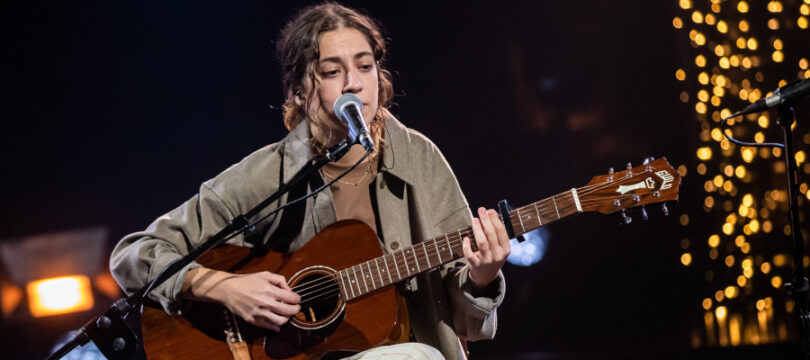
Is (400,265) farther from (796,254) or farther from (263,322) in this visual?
(796,254)

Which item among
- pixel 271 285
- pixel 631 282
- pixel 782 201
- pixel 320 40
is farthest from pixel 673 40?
pixel 271 285

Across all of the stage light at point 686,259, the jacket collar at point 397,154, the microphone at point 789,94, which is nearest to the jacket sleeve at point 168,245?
the jacket collar at point 397,154

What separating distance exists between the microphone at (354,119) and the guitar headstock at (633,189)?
711 mm

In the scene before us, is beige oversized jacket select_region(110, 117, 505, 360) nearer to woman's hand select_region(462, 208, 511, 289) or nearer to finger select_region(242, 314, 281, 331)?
woman's hand select_region(462, 208, 511, 289)

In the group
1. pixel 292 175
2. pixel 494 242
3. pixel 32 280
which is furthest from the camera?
pixel 32 280

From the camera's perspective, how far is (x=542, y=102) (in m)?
4.81

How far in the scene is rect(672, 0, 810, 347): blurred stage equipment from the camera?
4.64 m

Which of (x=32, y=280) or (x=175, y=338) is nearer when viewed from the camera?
(x=175, y=338)

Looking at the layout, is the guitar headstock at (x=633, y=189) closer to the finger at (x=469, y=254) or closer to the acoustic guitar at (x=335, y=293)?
the acoustic guitar at (x=335, y=293)

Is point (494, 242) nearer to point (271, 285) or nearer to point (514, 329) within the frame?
point (271, 285)

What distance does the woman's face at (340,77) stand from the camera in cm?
229

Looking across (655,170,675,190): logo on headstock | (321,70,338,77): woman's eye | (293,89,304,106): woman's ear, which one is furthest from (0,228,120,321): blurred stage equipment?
(655,170,675,190): logo on headstock

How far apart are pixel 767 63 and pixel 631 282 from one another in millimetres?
2007

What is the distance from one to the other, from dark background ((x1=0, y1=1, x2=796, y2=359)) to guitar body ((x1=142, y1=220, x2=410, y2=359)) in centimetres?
231
